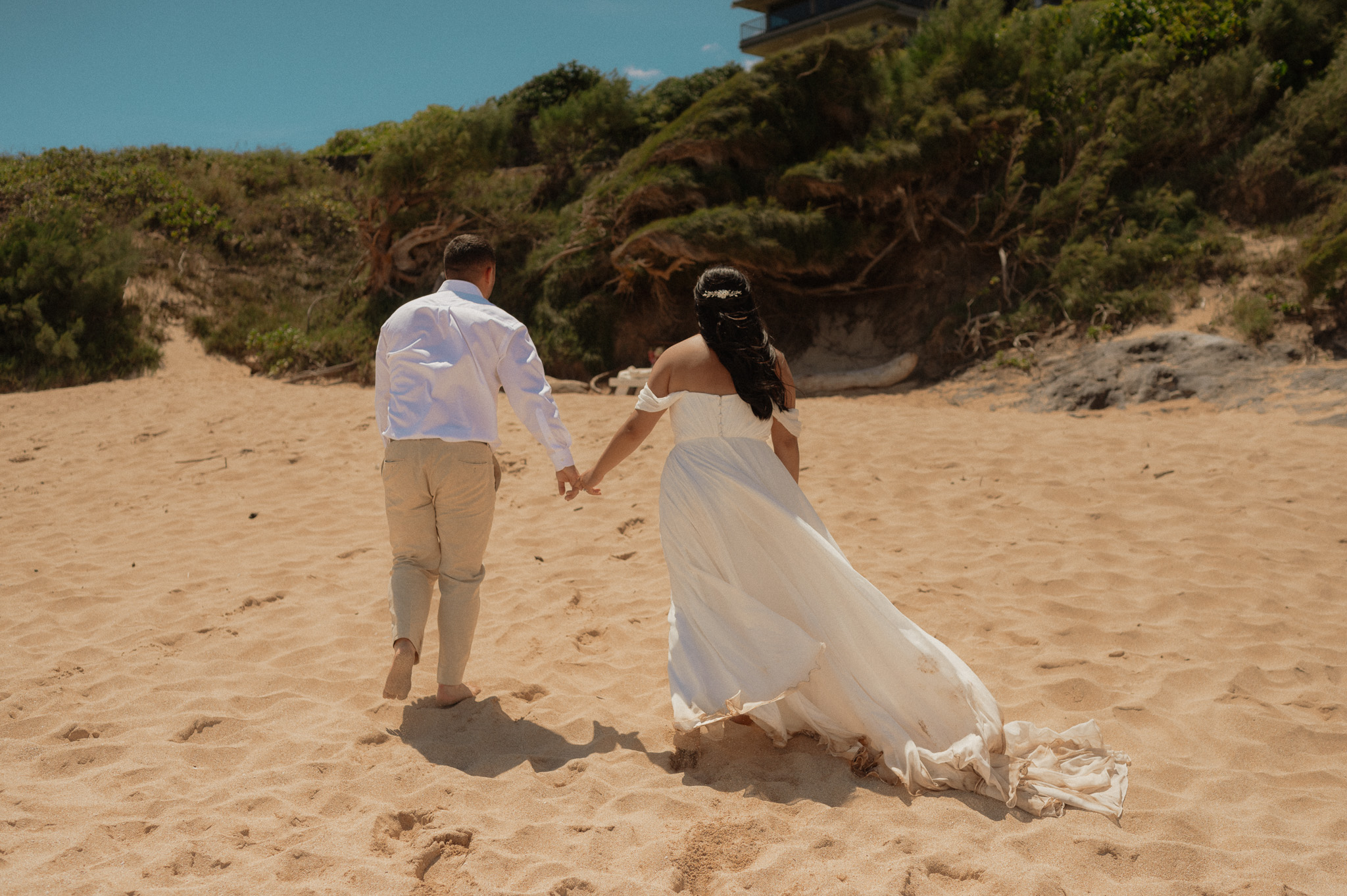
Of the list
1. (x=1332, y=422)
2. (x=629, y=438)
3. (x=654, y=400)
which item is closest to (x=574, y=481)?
(x=629, y=438)

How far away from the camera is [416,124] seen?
13.1 metres

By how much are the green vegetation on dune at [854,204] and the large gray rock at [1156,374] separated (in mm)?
1074

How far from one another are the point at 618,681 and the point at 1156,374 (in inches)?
314

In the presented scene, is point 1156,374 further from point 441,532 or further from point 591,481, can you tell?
point 441,532

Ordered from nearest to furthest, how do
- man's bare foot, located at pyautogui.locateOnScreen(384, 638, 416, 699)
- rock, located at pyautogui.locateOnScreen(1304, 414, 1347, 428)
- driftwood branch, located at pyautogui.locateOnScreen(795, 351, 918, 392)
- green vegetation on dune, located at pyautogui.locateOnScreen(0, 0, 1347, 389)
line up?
man's bare foot, located at pyautogui.locateOnScreen(384, 638, 416, 699)
rock, located at pyautogui.locateOnScreen(1304, 414, 1347, 428)
green vegetation on dune, located at pyautogui.locateOnScreen(0, 0, 1347, 389)
driftwood branch, located at pyautogui.locateOnScreen(795, 351, 918, 392)

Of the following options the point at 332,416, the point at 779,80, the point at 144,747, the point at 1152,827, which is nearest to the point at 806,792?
the point at 1152,827

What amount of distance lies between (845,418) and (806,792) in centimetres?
640

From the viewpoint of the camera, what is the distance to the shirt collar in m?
3.33

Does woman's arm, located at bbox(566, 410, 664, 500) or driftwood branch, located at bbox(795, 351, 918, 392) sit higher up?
woman's arm, located at bbox(566, 410, 664, 500)

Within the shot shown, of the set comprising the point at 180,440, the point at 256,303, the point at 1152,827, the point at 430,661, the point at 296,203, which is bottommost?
the point at 1152,827

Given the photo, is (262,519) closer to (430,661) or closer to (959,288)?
(430,661)

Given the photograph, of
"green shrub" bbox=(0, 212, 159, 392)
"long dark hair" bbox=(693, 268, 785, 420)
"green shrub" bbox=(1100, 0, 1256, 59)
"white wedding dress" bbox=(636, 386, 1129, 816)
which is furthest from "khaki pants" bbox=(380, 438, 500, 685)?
"green shrub" bbox=(1100, 0, 1256, 59)

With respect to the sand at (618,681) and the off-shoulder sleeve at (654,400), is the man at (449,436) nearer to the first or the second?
the off-shoulder sleeve at (654,400)

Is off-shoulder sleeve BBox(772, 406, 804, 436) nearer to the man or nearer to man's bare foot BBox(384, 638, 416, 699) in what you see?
the man
